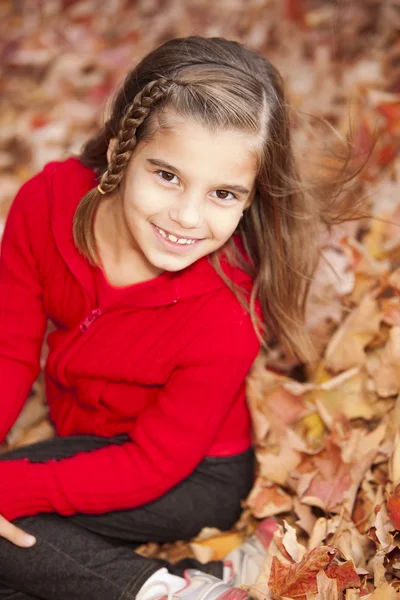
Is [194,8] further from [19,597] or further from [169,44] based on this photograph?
[19,597]

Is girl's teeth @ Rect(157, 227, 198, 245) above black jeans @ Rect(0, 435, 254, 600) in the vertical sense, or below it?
above

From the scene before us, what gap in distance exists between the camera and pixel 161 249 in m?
1.50

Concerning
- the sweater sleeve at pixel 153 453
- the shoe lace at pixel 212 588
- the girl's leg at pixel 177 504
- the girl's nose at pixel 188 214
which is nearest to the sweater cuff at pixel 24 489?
the sweater sleeve at pixel 153 453

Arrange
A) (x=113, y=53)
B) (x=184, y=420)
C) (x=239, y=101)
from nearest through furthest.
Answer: (x=239, y=101) < (x=184, y=420) < (x=113, y=53)

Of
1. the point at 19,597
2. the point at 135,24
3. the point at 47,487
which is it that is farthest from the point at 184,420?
the point at 135,24

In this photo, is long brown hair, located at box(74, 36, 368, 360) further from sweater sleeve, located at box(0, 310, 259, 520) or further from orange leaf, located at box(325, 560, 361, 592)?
orange leaf, located at box(325, 560, 361, 592)

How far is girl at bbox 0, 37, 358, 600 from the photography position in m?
1.48

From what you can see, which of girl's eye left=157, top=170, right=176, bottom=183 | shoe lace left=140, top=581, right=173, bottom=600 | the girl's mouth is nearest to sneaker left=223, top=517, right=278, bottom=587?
shoe lace left=140, top=581, right=173, bottom=600

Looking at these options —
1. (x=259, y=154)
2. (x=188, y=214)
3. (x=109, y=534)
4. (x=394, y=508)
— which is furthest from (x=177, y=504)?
(x=259, y=154)

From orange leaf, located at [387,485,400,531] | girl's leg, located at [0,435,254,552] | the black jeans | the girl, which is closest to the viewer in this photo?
orange leaf, located at [387,485,400,531]

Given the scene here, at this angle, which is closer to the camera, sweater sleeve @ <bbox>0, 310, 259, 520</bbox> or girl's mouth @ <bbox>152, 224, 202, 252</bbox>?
girl's mouth @ <bbox>152, 224, 202, 252</bbox>

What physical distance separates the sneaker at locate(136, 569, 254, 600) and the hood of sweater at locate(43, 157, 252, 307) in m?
0.57

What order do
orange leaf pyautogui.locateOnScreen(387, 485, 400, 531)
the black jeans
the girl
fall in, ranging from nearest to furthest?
orange leaf pyautogui.locateOnScreen(387, 485, 400, 531)
the girl
the black jeans

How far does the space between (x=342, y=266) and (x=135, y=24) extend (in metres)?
1.81
